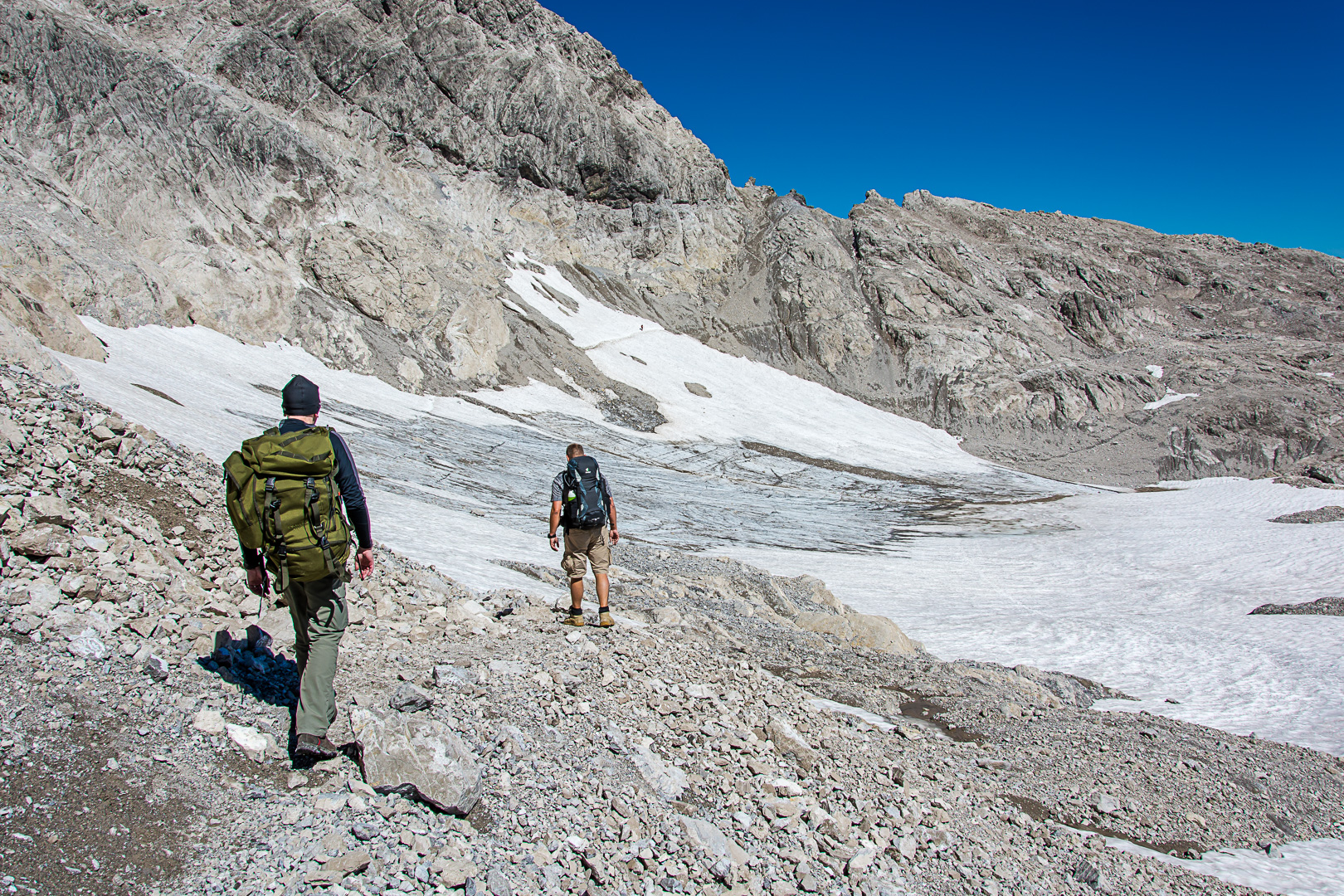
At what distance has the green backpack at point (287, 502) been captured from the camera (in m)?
4.29

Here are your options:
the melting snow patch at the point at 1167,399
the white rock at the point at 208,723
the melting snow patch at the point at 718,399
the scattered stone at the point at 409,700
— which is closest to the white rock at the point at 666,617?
the scattered stone at the point at 409,700

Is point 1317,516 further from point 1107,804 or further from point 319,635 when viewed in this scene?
point 319,635

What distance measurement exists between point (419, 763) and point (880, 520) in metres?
33.6

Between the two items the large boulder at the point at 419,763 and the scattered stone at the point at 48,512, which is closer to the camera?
the large boulder at the point at 419,763

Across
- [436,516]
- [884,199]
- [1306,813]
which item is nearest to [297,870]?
[1306,813]

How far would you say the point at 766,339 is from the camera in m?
75.0

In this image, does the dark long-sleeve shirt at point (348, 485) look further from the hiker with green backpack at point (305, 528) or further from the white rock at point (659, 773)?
the white rock at point (659, 773)

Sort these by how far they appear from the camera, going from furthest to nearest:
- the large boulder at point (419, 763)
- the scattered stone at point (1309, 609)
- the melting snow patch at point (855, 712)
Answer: the scattered stone at point (1309, 609)
the melting snow patch at point (855, 712)
the large boulder at point (419, 763)

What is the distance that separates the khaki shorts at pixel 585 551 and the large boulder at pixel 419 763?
3727 mm

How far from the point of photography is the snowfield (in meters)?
13.2

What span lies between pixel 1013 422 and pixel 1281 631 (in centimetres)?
5484

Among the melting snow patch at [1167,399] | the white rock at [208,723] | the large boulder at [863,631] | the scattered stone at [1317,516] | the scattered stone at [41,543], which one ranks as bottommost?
the large boulder at [863,631]

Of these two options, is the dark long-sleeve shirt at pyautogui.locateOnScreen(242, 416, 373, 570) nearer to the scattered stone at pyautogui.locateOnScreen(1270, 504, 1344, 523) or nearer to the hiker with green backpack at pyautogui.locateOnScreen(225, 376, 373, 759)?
the hiker with green backpack at pyautogui.locateOnScreen(225, 376, 373, 759)

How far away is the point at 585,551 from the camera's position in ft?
26.9
